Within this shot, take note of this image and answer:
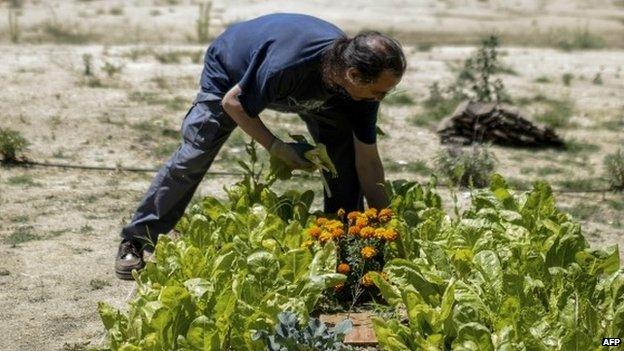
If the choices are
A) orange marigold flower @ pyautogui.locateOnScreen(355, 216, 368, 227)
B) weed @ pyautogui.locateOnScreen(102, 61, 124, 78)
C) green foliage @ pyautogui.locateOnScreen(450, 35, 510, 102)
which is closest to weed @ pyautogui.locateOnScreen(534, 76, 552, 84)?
green foliage @ pyautogui.locateOnScreen(450, 35, 510, 102)

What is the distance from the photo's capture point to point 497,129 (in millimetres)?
8305

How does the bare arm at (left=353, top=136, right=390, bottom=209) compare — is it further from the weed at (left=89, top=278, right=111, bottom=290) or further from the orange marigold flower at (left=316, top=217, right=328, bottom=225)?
the weed at (left=89, top=278, right=111, bottom=290)

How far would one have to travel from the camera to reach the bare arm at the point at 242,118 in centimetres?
462

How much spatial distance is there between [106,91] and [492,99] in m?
3.21

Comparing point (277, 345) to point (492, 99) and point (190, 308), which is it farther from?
point (492, 99)

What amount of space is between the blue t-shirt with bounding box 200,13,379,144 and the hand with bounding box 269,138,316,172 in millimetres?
166

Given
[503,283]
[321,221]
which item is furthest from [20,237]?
[503,283]

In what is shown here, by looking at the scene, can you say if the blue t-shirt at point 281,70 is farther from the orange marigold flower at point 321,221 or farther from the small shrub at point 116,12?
the small shrub at point 116,12

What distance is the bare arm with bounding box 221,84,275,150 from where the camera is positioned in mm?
4625

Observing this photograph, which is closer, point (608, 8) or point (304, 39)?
point (304, 39)

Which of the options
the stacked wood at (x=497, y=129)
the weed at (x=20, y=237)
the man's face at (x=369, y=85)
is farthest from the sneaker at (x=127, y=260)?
the stacked wood at (x=497, y=129)

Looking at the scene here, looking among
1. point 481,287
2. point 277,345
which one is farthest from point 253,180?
point 277,345

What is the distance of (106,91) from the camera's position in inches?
362

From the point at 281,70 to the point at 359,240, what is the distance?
77 centimetres
